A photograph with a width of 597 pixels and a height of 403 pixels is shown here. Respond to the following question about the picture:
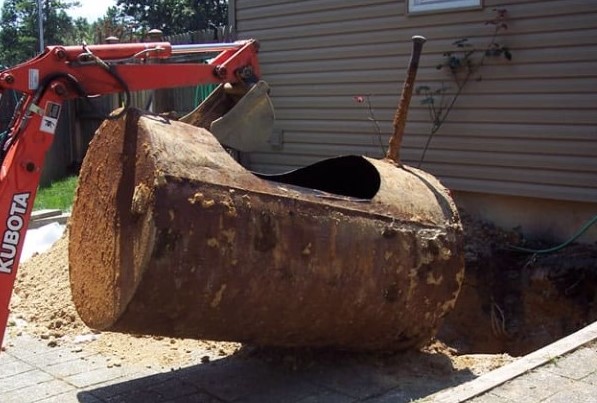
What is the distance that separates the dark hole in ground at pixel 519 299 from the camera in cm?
650

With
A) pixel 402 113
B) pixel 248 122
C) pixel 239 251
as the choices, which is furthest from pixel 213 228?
pixel 402 113

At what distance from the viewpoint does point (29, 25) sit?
53.2 meters

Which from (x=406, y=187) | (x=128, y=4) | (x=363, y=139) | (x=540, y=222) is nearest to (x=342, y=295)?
(x=406, y=187)

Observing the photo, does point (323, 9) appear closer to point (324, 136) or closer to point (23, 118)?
point (324, 136)

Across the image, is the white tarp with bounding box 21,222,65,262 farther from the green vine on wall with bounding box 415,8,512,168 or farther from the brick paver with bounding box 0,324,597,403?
the green vine on wall with bounding box 415,8,512,168

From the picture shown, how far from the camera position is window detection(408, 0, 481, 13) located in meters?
7.72

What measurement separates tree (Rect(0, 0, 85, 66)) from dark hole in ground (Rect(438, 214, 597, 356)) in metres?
48.3

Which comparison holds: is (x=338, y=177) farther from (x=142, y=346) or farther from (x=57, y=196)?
(x=57, y=196)

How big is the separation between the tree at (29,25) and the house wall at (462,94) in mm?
44635

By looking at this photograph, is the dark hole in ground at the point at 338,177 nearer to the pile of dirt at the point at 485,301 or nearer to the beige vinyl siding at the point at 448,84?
the pile of dirt at the point at 485,301

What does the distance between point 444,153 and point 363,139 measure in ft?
4.06

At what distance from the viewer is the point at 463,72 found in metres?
7.83

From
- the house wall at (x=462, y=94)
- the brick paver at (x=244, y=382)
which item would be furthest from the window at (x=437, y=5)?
the brick paver at (x=244, y=382)

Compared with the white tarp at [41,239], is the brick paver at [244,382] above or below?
below
